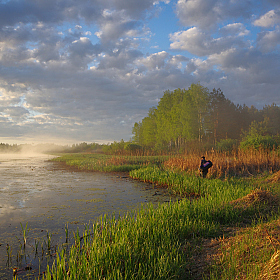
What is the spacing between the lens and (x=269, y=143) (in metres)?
19.0

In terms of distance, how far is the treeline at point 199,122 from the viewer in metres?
35.7

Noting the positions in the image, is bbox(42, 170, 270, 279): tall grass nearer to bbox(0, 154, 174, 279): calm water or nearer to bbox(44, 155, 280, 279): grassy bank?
bbox(44, 155, 280, 279): grassy bank

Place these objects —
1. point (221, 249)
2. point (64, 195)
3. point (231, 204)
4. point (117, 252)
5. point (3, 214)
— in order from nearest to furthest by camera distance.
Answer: point (117, 252) < point (221, 249) < point (231, 204) < point (3, 214) < point (64, 195)

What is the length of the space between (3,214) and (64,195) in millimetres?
2977

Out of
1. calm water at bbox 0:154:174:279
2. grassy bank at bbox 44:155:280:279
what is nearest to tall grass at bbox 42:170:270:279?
grassy bank at bbox 44:155:280:279

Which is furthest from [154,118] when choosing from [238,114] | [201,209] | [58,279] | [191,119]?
[58,279]

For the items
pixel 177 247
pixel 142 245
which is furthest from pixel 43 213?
pixel 177 247

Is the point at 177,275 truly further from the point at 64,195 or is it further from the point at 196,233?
the point at 64,195

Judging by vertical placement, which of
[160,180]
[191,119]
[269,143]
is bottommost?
[160,180]

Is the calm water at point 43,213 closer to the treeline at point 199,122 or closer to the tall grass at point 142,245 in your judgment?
the tall grass at point 142,245

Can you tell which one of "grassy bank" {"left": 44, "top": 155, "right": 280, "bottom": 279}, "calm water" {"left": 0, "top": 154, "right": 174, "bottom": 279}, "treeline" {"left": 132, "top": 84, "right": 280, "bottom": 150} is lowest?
"calm water" {"left": 0, "top": 154, "right": 174, "bottom": 279}

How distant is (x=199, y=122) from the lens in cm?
3675

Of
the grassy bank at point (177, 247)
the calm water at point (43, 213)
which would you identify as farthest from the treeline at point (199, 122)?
the grassy bank at point (177, 247)

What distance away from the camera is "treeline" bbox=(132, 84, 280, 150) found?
35.7m
